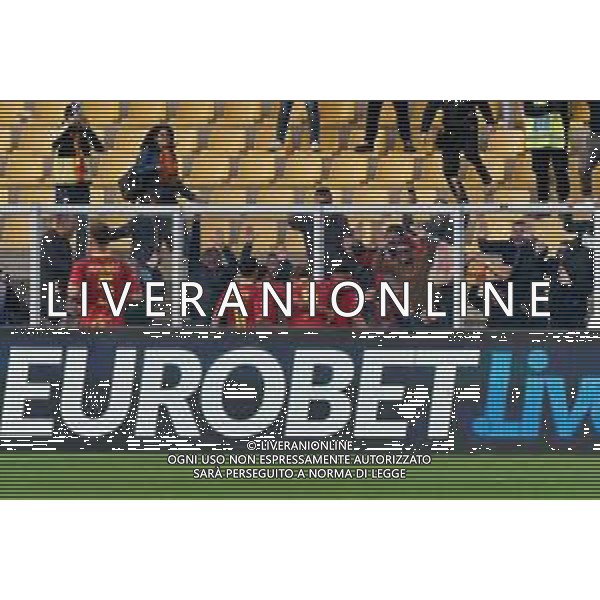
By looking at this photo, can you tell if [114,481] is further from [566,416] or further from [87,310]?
[566,416]

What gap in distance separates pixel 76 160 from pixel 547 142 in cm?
380

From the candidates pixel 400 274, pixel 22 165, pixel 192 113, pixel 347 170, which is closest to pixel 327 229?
pixel 347 170

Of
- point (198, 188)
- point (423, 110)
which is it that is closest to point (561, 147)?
point (423, 110)

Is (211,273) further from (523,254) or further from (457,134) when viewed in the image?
(523,254)

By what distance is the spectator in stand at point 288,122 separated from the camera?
28875mm

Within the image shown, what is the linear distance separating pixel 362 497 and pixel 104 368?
2326mm

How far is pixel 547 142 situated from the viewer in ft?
94.9

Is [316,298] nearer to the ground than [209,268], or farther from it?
nearer to the ground

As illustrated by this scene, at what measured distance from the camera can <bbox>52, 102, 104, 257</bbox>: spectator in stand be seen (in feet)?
94.8

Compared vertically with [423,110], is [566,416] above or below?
below

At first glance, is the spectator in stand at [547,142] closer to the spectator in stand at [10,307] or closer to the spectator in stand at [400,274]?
the spectator in stand at [400,274]

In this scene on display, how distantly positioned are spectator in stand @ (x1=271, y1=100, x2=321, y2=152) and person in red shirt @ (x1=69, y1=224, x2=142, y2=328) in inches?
61.1

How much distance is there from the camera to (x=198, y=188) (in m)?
28.9

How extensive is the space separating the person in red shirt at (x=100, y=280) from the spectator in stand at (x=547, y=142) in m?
3.35
